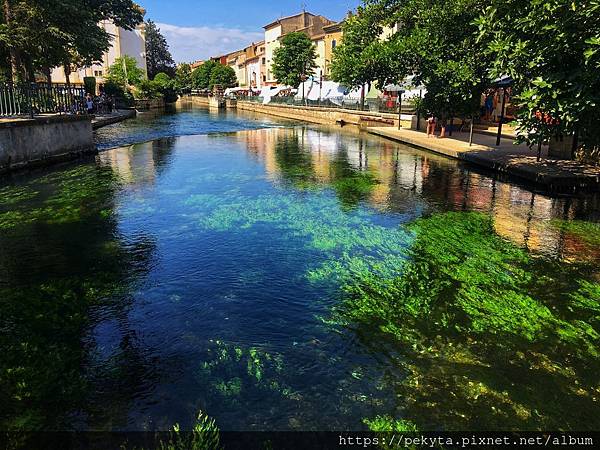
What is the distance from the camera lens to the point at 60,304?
255 inches

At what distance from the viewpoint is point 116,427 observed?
4.11 metres

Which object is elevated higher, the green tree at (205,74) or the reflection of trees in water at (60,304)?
the green tree at (205,74)

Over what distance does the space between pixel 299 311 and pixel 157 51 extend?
13268 cm

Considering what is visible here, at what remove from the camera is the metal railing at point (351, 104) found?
38.3 m

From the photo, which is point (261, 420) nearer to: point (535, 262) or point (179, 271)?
point (179, 271)

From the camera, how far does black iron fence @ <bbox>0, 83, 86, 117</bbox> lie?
16.9 metres

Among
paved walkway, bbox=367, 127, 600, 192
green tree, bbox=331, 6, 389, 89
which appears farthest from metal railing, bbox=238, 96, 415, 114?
paved walkway, bbox=367, 127, 600, 192

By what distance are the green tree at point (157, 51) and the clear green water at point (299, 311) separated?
117765 mm

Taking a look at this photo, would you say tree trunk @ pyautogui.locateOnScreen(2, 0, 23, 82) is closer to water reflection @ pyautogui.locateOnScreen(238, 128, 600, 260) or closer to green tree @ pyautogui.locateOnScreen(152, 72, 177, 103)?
water reflection @ pyautogui.locateOnScreen(238, 128, 600, 260)

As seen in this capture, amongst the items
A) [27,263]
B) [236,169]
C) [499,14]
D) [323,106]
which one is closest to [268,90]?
[323,106]

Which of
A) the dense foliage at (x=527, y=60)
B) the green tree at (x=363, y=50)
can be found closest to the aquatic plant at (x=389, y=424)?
the dense foliage at (x=527, y=60)

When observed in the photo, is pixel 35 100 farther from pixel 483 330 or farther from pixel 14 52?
pixel 483 330

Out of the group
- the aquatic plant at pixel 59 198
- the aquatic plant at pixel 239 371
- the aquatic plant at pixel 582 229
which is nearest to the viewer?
the aquatic plant at pixel 239 371

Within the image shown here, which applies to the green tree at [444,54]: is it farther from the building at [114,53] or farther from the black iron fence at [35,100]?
the building at [114,53]
